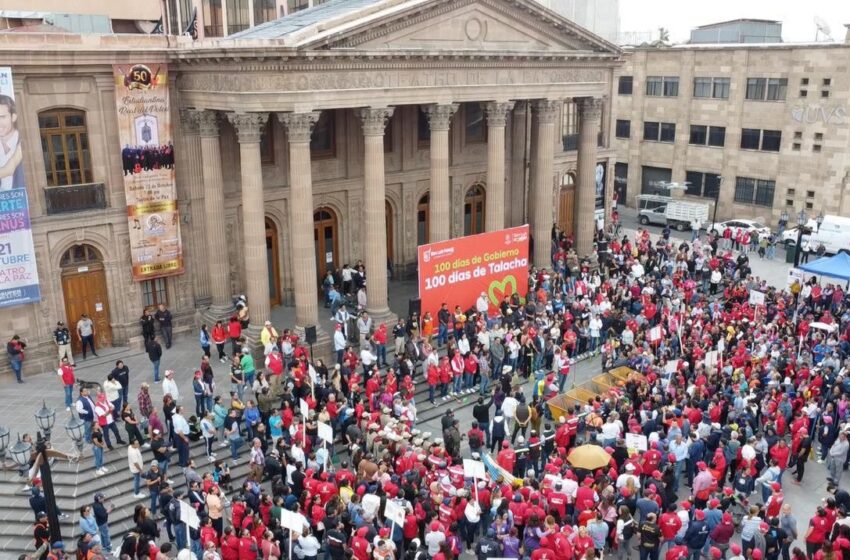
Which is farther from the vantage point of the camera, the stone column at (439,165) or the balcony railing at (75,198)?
the stone column at (439,165)

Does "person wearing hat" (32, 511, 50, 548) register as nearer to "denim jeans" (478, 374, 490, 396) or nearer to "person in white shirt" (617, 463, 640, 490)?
"person in white shirt" (617, 463, 640, 490)

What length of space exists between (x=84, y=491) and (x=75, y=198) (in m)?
10.0

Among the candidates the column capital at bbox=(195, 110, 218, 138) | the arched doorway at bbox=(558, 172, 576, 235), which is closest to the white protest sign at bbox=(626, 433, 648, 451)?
the column capital at bbox=(195, 110, 218, 138)

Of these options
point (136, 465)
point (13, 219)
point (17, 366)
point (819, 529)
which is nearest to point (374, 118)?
point (13, 219)

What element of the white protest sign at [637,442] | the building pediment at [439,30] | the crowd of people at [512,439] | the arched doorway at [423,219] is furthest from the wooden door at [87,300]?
the white protest sign at [637,442]

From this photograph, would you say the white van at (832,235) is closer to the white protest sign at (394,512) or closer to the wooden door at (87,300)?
the white protest sign at (394,512)

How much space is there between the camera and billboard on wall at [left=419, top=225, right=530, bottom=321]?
27.1 metres

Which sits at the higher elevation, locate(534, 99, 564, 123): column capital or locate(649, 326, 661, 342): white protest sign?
locate(534, 99, 564, 123): column capital

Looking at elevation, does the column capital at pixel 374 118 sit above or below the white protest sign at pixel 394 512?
above

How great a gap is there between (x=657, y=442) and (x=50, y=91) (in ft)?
66.5

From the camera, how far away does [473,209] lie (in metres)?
36.2

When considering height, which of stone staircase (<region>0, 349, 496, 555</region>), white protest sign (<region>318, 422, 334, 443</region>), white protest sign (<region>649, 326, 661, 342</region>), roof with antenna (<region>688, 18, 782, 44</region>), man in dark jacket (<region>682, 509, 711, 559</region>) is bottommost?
stone staircase (<region>0, 349, 496, 555</region>)

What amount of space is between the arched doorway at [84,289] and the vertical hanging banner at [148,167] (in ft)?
3.94

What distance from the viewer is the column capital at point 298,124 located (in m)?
24.0
